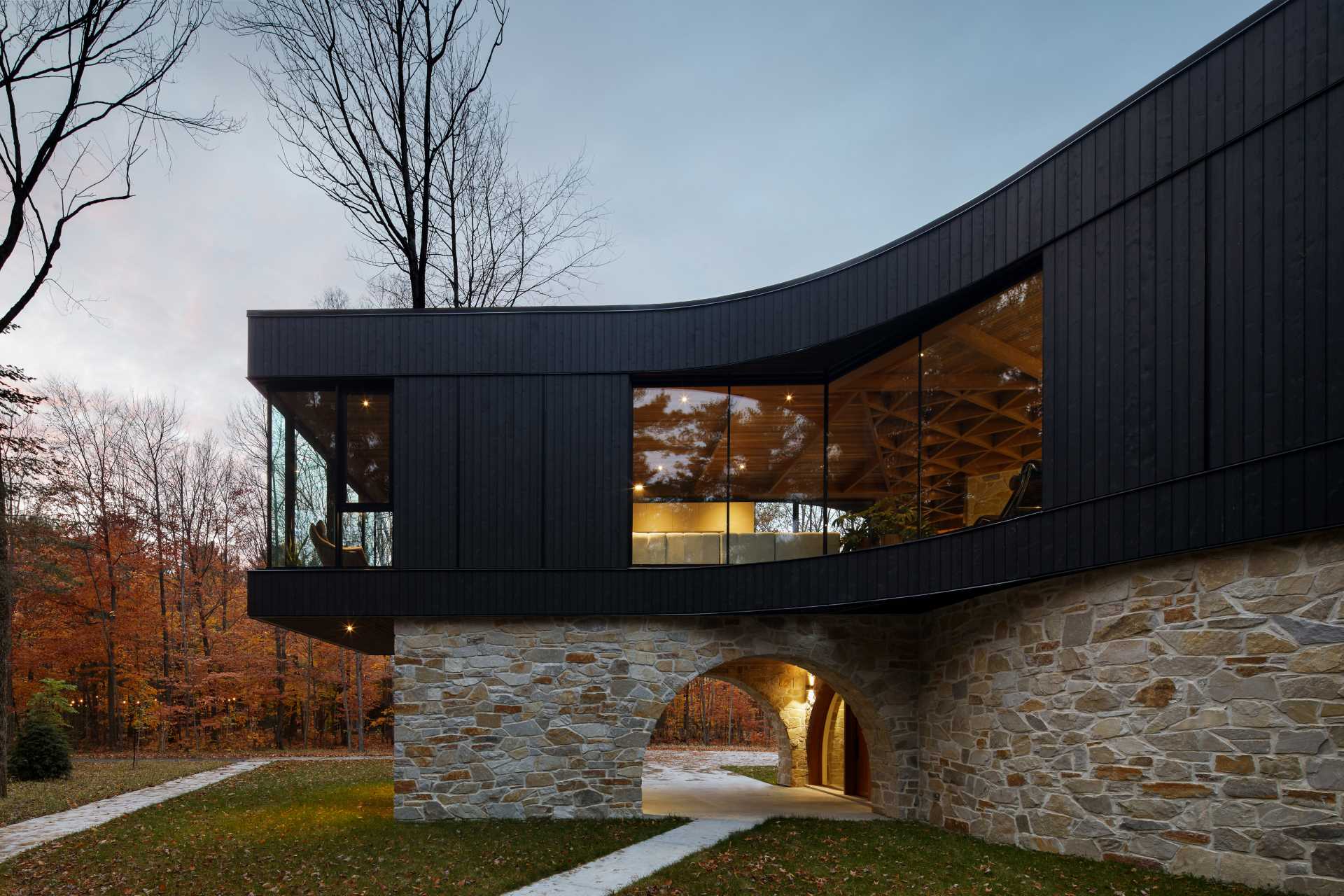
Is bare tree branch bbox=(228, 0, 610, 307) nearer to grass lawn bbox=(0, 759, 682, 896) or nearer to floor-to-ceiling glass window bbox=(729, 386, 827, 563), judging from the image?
floor-to-ceiling glass window bbox=(729, 386, 827, 563)

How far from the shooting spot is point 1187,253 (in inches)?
260

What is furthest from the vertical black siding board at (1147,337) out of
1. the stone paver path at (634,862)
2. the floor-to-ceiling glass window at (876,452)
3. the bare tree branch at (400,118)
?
the bare tree branch at (400,118)

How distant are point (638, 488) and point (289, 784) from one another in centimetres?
845

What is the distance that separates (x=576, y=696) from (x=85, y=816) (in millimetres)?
6644

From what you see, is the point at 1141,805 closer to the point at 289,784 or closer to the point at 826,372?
the point at 826,372

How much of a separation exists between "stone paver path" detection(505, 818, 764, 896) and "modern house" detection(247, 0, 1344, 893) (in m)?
1.06

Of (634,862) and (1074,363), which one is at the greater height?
(1074,363)

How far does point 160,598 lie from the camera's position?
2369 cm

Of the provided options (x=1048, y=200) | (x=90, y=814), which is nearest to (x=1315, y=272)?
(x=1048, y=200)

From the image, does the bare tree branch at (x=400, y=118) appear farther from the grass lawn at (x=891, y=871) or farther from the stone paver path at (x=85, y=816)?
the grass lawn at (x=891, y=871)

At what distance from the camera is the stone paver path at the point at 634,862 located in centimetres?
753

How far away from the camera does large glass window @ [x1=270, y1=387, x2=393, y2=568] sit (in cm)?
1108

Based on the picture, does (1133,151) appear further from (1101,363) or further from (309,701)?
(309,701)

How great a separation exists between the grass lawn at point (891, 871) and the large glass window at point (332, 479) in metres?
5.49
